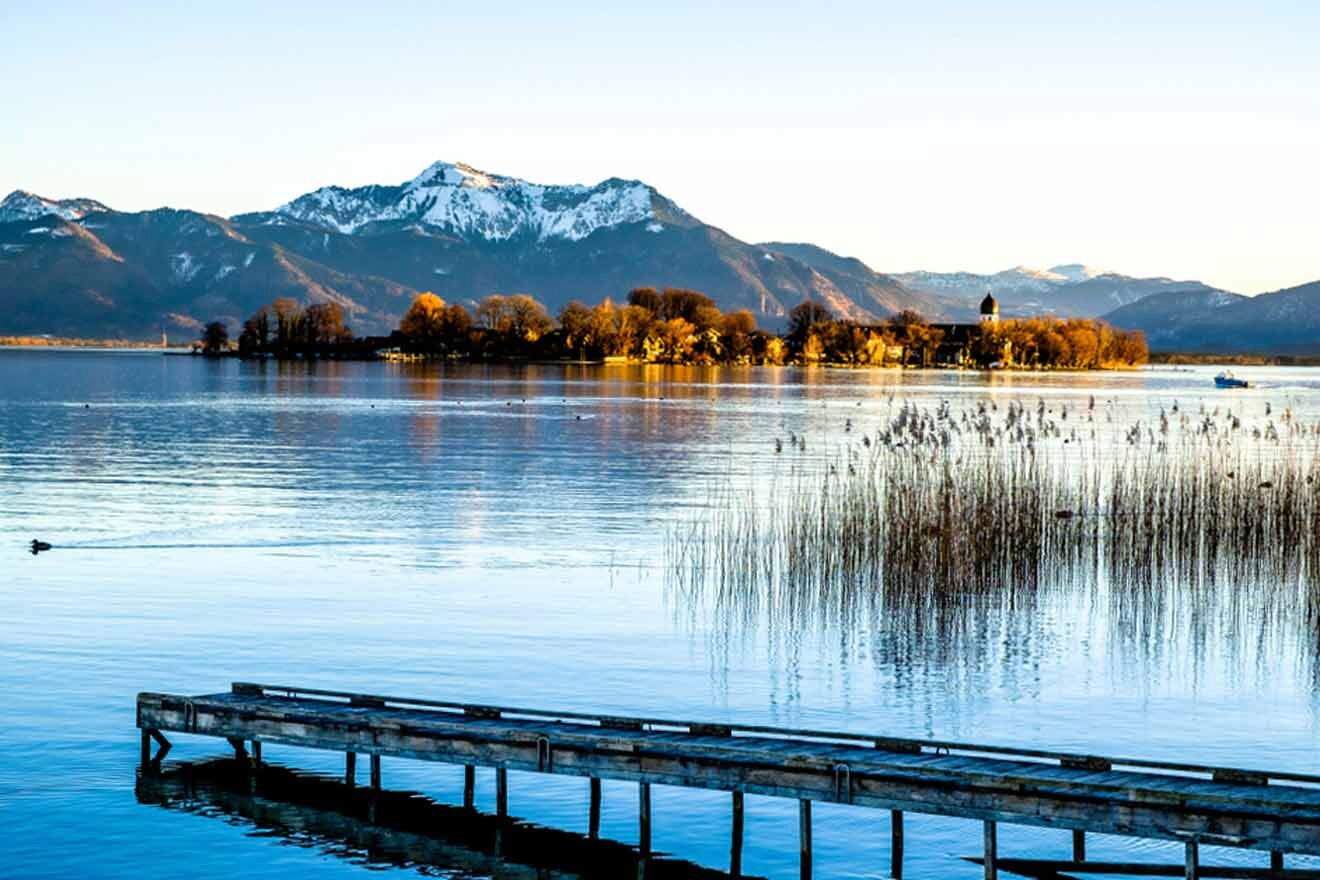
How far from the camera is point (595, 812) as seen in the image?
17766 mm

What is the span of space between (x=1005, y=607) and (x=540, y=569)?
982 cm

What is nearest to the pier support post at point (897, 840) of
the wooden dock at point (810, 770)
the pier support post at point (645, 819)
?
the wooden dock at point (810, 770)

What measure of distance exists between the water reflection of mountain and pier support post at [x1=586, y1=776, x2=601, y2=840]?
0.14 m

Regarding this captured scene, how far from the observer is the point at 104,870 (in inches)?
649

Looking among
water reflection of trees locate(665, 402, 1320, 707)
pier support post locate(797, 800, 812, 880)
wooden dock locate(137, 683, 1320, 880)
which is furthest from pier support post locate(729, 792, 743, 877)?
water reflection of trees locate(665, 402, 1320, 707)

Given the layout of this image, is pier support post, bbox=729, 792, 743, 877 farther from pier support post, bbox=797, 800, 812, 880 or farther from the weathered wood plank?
pier support post, bbox=797, 800, 812, 880

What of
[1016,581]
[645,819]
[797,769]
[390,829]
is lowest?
[390,829]

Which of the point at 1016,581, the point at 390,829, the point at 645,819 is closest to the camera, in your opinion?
the point at 645,819

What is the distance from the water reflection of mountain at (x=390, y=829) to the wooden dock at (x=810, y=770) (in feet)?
1.02

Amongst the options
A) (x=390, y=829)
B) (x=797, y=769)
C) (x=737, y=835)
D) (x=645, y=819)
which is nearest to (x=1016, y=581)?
(x=737, y=835)

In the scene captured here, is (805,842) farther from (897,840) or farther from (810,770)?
(897,840)

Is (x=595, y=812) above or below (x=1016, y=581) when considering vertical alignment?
below

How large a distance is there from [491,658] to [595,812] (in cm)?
817

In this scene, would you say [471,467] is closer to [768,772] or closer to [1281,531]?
[1281,531]
